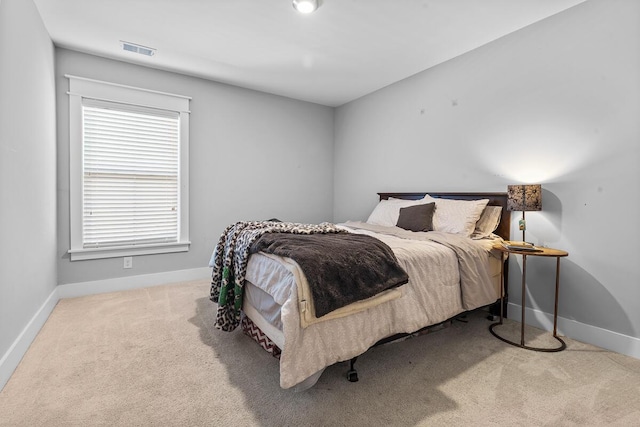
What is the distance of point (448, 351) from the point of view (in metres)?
2.17

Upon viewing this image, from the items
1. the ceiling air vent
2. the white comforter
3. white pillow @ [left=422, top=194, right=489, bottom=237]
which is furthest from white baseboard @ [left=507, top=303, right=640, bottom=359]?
the ceiling air vent

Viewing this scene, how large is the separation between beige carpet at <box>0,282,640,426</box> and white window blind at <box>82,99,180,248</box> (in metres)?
1.21

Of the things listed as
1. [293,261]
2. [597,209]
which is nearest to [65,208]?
[293,261]

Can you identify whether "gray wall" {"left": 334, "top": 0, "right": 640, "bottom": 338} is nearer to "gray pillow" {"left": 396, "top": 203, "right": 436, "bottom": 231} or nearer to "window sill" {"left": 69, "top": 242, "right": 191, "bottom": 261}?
"gray pillow" {"left": 396, "top": 203, "right": 436, "bottom": 231}

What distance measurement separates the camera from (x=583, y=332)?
2.37 meters

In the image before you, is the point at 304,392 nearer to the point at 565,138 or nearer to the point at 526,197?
the point at 526,197

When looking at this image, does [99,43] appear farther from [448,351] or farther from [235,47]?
[448,351]

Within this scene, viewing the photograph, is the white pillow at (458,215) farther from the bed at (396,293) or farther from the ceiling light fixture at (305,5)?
the ceiling light fixture at (305,5)

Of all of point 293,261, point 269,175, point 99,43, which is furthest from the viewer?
point 269,175

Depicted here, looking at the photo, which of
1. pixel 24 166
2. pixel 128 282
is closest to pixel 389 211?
pixel 128 282

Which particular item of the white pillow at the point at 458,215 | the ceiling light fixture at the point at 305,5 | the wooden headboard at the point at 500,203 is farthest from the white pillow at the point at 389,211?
the ceiling light fixture at the point at 305,5

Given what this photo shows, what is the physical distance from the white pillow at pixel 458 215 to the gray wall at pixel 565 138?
29cm

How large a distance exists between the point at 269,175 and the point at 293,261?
2895 millimetres

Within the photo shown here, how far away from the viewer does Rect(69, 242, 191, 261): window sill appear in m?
3.26
